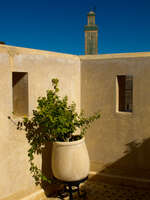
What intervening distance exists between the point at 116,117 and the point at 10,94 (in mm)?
2315

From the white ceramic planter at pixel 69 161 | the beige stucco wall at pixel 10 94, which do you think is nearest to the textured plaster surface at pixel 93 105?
the beige stucco wall at pixel 10 94

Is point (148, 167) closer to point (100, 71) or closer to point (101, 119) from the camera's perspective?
point (101, 119)

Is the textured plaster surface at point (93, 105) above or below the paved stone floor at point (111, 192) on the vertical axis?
above

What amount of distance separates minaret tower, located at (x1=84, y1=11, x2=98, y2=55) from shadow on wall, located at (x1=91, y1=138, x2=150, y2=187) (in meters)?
14.4

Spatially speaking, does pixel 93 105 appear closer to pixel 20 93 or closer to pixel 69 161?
pixel 69 161

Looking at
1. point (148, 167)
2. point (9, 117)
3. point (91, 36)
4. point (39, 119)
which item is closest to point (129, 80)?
point (148, 167)

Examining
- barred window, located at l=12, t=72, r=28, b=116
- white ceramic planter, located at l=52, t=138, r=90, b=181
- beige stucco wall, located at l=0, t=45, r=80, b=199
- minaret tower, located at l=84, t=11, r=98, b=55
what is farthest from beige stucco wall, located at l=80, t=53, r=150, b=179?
minaret tower, located at l=84, t=11, r=98, b=55

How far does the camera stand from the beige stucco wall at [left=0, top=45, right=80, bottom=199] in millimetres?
3906

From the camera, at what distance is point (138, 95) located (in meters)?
5.00

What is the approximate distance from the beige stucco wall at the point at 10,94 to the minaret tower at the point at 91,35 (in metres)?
14.5

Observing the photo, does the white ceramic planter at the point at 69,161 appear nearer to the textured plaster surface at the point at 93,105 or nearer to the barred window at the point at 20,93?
the textured plaster surface at the point at 93,105

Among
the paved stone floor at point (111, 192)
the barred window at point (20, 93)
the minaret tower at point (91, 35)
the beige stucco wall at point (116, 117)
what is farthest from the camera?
the minaret tower at point (91, 35)

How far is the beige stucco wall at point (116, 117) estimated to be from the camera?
497 cm

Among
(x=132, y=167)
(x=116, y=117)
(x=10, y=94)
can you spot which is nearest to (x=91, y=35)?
(x=116, y=117)
